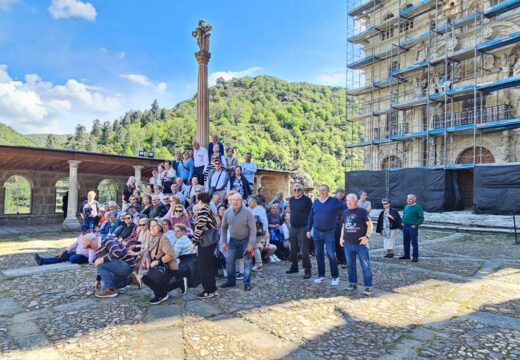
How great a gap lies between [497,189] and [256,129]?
64.1 metres

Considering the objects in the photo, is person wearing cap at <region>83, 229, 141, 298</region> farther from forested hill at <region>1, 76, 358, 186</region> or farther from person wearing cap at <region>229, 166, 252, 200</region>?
forested hill at <region>1, 76, 358, 186</region>

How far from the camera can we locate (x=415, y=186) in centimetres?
2167

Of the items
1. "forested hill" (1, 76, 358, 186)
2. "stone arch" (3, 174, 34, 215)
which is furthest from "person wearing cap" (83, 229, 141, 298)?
"forested hill" (1, 76, 358, 186)

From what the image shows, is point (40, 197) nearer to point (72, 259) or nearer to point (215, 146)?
point (72, 259)

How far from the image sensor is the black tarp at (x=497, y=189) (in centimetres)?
1653

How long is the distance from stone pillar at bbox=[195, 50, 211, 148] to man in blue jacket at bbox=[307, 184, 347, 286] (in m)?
6.88

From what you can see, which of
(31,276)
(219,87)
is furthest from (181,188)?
(219,87)

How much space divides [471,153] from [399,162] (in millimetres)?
4971

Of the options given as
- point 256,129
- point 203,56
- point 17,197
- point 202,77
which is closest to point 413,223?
point 202,77

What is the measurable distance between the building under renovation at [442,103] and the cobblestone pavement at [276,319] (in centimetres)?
1455

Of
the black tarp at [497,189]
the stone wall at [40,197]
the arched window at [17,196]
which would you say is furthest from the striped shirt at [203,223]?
the arched window at [17,196]

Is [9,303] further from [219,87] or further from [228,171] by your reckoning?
[219,87]

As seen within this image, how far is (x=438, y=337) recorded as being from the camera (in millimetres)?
3904

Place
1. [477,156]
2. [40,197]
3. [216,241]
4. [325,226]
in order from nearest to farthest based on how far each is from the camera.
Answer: [216,241]
[325,226]
[40,197]
[477,156]
